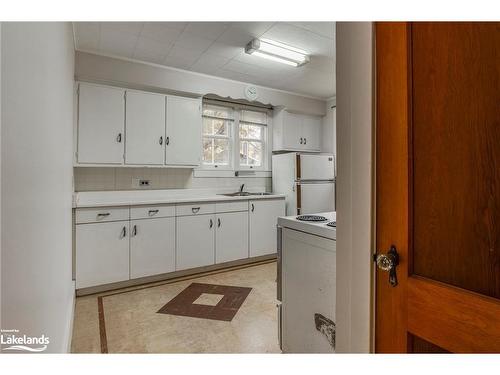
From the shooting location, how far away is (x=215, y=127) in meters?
4.00

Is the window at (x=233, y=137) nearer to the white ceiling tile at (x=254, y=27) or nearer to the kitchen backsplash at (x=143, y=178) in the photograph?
the kitchen backsplash at (x=143, y=178)

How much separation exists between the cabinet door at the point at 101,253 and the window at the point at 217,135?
62.4 inches

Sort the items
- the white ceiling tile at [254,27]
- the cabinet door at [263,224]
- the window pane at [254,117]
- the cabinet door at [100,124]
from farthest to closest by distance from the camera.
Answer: the window pane at [254,117] < the cabinet door at [263,224] < the cabinet door at [100,124] < the white ceiling tile at [254,27]

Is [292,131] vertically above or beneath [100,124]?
above

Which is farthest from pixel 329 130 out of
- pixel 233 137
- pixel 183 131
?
pixel 183 131

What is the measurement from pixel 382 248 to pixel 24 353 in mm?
1012

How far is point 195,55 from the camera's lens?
2951mm

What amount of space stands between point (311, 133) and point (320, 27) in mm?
2303

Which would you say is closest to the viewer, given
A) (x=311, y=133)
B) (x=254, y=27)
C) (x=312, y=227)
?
(x=312, y=227)

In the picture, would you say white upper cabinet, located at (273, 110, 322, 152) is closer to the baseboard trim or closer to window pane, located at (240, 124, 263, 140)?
window pane, located at (240, 124, 263, 140)

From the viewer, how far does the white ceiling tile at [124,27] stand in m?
2.34

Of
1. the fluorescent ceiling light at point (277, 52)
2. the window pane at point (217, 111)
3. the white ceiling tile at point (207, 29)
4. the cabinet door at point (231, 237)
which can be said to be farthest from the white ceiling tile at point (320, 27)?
the cabinet door at point (231, 237)

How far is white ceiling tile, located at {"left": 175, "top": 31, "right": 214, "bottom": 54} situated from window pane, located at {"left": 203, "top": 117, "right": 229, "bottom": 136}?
120 cm

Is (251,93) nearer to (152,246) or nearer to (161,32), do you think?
(161,32)
